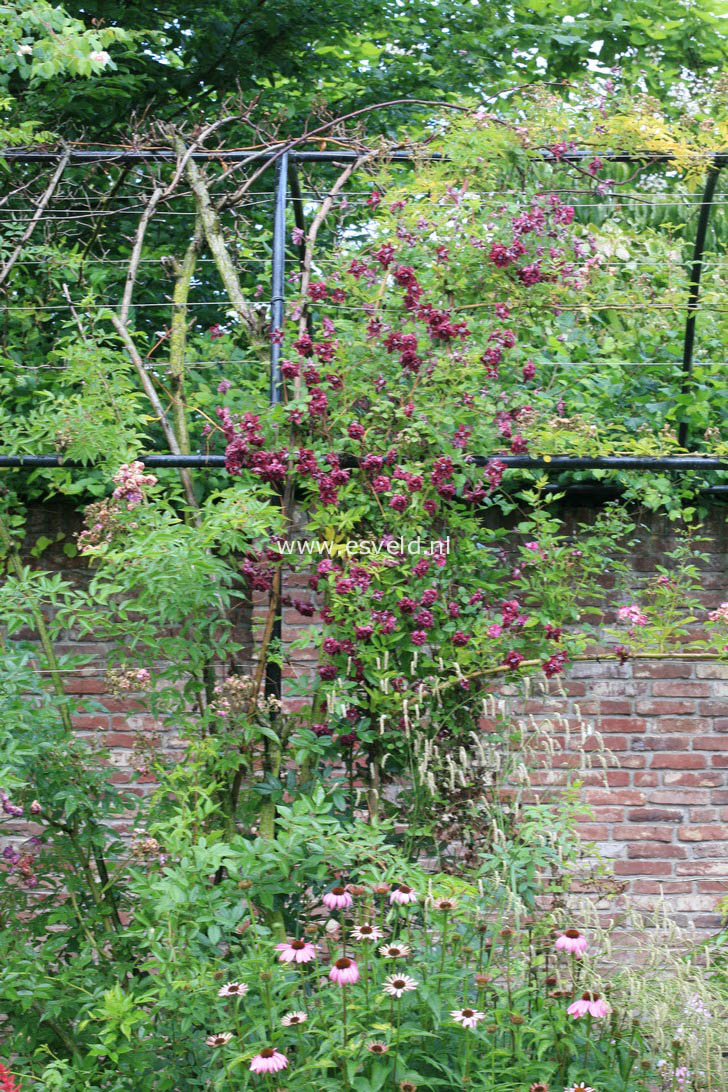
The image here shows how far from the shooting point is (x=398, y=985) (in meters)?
2.79

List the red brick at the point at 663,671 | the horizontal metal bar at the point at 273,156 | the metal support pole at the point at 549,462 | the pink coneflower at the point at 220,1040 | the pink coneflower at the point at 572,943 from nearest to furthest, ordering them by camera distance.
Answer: the pink coneflower at the point at 220,1040 → the pink coneflower at the point at 572,943 → the metal support pole at the point at 549,462 → the horizontal metal bar at the point at 273,156 → the red brick at the point at 663,671

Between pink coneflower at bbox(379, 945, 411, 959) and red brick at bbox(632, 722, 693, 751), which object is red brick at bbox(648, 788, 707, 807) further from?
pink coneflower at bbox(379, 945, 411, 959)

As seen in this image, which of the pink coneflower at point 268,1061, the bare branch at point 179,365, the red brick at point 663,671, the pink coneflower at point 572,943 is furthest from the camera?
the red brick at point 663,671

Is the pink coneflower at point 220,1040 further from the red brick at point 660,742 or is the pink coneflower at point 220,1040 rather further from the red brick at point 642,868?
the red brick at point 660,742

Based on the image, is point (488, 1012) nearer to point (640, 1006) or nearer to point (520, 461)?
point (640, 1006)

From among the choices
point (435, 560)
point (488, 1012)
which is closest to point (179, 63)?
point (435, 560)

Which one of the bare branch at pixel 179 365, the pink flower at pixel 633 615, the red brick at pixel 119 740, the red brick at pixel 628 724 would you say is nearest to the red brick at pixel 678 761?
the red brick at pixel 628 724

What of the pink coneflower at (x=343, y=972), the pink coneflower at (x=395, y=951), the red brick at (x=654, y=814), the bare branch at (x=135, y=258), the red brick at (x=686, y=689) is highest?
the bare branch at (x=135, y=258)

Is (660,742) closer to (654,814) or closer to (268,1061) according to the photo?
(654,814)

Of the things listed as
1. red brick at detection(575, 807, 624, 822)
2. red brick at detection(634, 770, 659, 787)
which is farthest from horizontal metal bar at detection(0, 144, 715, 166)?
red brick at detection(575, 807, 624, 822)

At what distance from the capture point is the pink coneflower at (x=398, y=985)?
9.03 feet

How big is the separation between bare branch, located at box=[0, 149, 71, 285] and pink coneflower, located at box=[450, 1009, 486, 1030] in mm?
3173

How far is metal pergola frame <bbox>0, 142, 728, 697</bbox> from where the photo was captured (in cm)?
420

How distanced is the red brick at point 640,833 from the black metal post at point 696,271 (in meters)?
1.48
